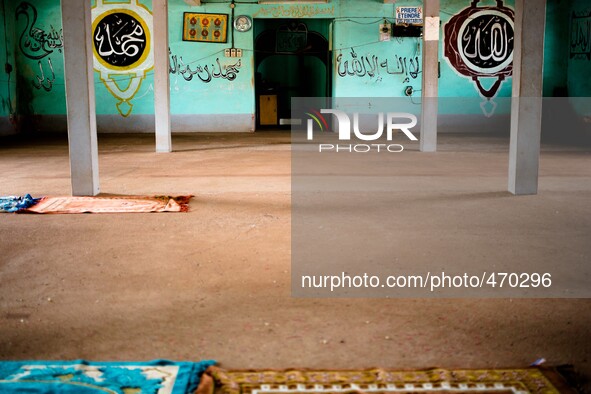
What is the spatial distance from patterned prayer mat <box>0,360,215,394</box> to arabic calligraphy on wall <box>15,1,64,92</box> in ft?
52.8

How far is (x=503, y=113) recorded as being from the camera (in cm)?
1780

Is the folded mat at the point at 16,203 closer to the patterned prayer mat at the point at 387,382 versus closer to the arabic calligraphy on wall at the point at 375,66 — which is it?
the patterned prayer mat at the point at 387,382

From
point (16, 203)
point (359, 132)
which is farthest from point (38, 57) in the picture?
point (16, 203)

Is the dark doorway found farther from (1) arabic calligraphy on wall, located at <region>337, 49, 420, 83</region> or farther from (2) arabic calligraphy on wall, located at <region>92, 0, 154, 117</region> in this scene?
(2) arabic calligraphy on wall, located at <region>92, 0, 154, 117</region>

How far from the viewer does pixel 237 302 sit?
3.50m

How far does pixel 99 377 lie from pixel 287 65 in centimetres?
2113

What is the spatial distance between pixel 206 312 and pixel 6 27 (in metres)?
16.2

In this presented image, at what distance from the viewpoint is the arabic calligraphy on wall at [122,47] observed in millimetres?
16984

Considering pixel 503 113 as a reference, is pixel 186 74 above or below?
above

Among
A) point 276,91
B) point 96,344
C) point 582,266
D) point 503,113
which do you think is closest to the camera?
point 96,344

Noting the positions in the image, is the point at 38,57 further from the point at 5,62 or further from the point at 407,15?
the point at 407,15

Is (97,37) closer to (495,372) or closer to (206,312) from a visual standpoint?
(206,312)

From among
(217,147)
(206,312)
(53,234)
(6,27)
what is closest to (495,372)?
(206,312)

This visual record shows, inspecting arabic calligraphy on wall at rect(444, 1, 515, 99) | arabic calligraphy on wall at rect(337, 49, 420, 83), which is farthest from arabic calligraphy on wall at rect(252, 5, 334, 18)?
arabic calligraphy on wall at rect(444, 1, 515, 99)
